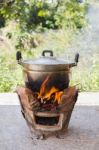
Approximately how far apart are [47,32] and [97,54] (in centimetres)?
211

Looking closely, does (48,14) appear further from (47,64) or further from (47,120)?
(47,64)

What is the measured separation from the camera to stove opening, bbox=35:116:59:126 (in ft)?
9.42

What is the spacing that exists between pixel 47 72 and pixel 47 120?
1.56 ft

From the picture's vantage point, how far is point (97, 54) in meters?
5.70

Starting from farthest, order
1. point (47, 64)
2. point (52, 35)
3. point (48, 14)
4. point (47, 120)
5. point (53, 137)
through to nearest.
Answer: point (48, 14) → point (52, 35) → point (47, 120) → point (53, 137) → point (47, 64)

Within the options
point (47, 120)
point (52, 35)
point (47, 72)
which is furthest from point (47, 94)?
point (52, 35)

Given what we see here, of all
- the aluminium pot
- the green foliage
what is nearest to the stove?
the aluminium pot

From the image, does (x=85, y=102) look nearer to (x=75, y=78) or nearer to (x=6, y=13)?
(x=75, y=78)

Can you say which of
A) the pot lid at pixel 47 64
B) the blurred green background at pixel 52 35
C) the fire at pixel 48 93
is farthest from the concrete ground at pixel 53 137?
the blurred green background at pixel 52 35

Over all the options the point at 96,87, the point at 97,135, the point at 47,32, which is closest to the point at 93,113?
the point at 97,135

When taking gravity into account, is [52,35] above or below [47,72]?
below

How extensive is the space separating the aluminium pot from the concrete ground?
16.4 inches

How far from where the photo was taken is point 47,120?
293 cm

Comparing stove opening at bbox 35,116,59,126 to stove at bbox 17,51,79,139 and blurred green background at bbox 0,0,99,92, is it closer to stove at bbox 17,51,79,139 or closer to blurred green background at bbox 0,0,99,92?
stove at bbox 17,51,79,139
